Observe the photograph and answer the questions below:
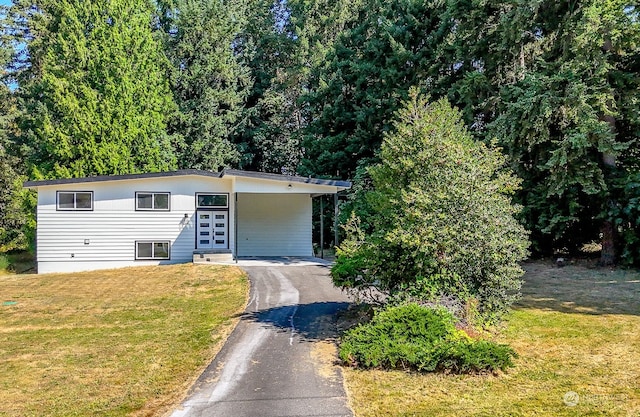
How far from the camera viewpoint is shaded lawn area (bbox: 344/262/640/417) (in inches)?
203

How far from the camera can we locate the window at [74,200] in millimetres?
17562

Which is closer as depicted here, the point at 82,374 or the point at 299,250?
the point at 82,374

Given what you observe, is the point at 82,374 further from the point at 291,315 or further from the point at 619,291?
the point at 619,291

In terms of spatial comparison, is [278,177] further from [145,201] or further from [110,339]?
[110,339]

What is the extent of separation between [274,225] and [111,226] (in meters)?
6.50

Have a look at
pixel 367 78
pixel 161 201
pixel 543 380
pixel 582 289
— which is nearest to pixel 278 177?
pixel 161 201

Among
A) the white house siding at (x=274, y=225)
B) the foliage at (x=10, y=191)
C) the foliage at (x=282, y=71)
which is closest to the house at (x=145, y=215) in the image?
the white house siding at (x=274, y=225)

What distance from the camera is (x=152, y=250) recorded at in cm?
1817

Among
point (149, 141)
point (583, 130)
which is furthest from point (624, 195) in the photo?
point (149, 141)

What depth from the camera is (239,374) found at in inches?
246

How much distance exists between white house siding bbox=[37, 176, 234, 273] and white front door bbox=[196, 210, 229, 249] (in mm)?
289

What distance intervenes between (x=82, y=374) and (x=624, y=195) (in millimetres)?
15351

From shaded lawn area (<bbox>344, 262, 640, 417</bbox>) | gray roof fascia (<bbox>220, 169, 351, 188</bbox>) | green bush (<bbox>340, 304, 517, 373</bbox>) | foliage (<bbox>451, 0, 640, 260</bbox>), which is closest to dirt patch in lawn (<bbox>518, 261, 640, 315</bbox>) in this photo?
shaded lawn area (<bbox>344, 262, 640, 417</bbox>)

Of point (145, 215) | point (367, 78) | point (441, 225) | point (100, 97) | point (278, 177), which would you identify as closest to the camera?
point (441, 225)
